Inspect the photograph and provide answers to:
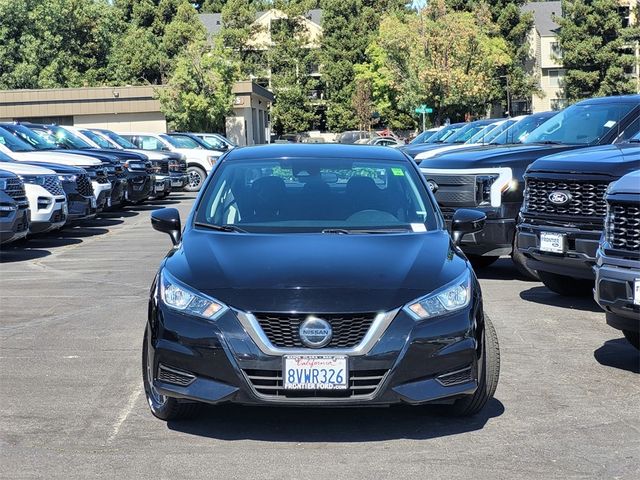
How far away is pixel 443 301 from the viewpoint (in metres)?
5.29

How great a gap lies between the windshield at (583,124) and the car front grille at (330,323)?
7.17m

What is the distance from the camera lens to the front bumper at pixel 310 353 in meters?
5.04

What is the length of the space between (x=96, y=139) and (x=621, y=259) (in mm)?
20471

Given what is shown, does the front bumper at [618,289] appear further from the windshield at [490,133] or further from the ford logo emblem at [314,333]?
the windshield at [490,133]

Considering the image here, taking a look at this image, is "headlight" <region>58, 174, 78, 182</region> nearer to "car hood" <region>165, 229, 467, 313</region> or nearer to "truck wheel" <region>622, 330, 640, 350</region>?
"car hood" <region>165, 229, 467, 313</region>

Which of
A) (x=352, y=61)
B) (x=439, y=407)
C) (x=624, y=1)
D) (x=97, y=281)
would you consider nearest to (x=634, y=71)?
(x=624, y=1)

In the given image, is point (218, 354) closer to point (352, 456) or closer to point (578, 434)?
point (352, 456)

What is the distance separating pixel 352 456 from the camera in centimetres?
509

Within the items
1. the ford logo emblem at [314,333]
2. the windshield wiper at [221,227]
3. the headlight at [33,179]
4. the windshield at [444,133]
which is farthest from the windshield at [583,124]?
the windshield at [444,133]

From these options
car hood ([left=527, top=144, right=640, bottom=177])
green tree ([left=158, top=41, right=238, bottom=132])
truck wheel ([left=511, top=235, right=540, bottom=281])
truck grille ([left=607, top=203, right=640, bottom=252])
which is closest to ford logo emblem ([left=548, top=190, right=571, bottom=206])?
car hood ([left=527, top=144, right=640, bottom=177])

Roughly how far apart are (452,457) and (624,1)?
70.5 meters

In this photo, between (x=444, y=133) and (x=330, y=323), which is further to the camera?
(x=444, y=133)

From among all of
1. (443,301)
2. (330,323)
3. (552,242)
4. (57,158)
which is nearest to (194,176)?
(57,158)

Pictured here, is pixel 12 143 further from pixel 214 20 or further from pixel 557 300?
pixel 214 20
